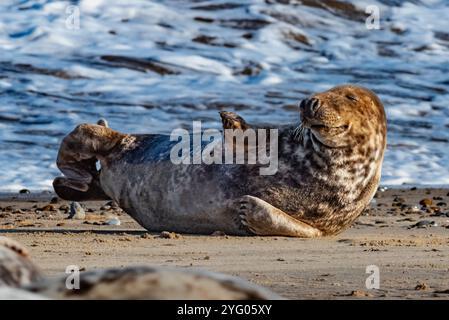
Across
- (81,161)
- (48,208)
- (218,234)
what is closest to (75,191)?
(81,161)

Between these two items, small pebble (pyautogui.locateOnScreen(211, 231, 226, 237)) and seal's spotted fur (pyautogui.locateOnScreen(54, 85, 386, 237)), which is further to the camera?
small pebble (pyautogui.locateOnScreen(211, 231, 226, 237))

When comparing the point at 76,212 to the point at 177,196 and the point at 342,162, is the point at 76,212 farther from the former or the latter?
the point at 342,162

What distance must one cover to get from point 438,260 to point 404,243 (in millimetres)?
1032

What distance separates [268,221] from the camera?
731 cm

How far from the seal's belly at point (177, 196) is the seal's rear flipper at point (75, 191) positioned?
1.23 feet

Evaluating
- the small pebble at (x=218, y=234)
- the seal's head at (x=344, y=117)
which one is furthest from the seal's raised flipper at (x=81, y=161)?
the seal's head at (x=344, y=117)

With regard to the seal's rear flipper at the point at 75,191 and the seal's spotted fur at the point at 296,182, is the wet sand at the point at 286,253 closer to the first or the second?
the seal's spotted fur at the point at 296,182

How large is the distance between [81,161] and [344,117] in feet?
7.83

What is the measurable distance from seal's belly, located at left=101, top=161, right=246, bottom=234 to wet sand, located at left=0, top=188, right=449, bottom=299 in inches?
5.3

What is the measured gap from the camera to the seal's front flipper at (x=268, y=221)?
7.25 m

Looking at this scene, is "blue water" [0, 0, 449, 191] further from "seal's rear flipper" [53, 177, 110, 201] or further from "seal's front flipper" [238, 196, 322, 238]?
"seal's front flipper" [238, 196, 322, 238]

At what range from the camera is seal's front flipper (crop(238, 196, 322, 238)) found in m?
7.25

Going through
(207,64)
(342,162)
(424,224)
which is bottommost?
(207,64)

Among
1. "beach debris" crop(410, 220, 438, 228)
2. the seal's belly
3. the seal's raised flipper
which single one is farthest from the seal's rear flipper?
"beach debris" crop(410, 220, 438, 228)
